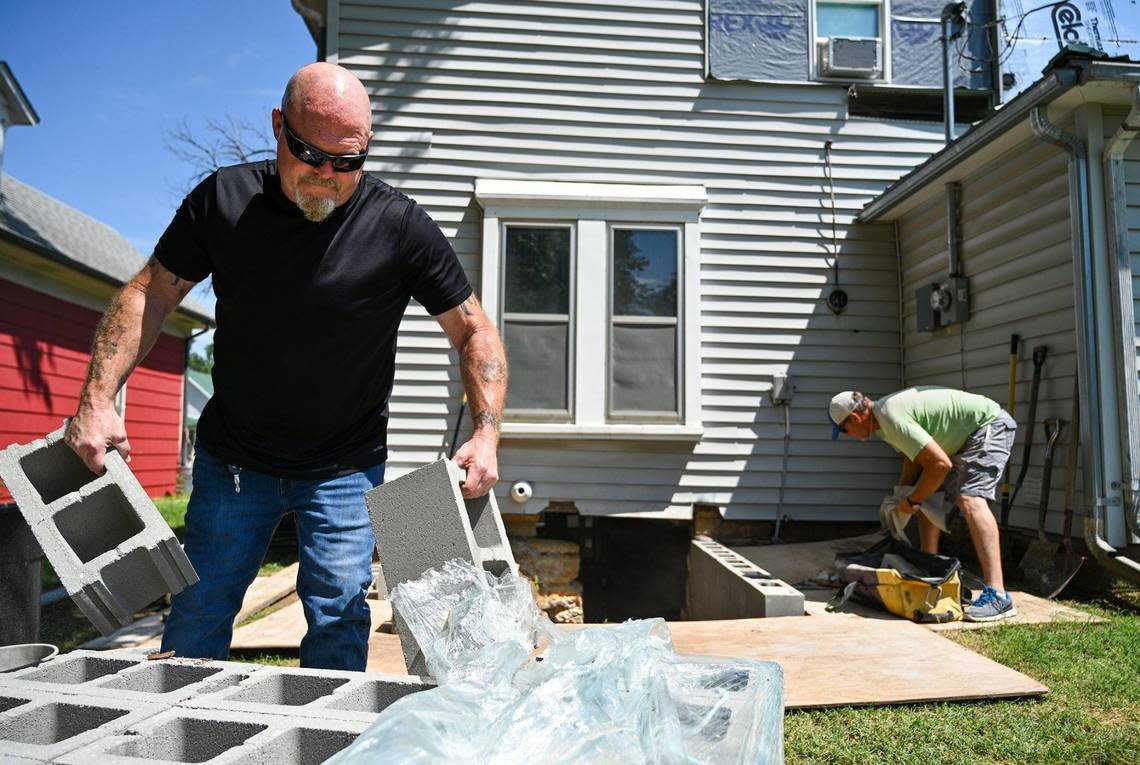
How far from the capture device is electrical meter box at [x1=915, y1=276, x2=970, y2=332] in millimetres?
5887

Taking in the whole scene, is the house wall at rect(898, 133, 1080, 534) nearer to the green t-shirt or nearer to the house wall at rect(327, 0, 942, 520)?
the green t-shirt

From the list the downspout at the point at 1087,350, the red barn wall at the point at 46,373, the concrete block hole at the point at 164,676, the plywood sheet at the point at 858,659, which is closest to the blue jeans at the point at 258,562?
the concrete block hole at the point at 164,676

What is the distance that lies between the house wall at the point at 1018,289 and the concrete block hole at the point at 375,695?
4.53 metres

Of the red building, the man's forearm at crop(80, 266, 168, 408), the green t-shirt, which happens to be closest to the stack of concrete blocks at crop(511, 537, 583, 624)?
the green t-shirt

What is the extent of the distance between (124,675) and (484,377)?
3.54 feet

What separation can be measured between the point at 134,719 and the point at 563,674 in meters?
0.72

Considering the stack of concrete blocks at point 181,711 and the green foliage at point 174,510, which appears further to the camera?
the green foliage at point 174,510

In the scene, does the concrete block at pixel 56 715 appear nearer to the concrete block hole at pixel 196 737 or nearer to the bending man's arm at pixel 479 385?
the concrete block hole at pixel 196 737

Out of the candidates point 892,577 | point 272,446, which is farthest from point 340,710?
point 892,577

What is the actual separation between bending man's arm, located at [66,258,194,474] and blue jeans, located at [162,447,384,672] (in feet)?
0.93

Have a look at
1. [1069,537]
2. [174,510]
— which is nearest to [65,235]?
[174,510]

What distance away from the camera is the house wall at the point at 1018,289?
4.87 meters

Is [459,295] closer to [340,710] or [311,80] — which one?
[311,80]

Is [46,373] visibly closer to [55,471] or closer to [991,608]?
[55,471]
